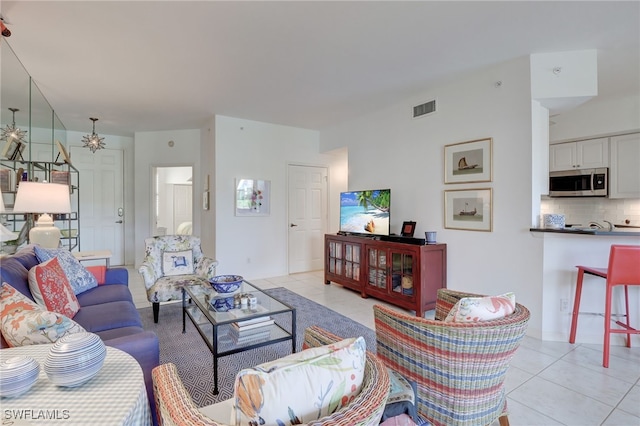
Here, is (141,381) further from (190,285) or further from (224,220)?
(224,220)

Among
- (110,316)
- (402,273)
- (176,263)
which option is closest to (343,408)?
(110,316)

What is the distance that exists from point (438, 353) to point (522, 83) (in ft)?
9.14

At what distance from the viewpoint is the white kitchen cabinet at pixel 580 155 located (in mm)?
4176

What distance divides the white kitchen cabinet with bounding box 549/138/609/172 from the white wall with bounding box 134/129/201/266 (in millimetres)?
5921

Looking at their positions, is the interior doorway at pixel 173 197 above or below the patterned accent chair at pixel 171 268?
above

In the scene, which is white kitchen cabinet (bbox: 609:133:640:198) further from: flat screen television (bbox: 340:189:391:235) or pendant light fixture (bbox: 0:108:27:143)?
pendant light fixture (bbox: 0:108:27:143)

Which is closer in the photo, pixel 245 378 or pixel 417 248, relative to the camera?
pixel 245 378

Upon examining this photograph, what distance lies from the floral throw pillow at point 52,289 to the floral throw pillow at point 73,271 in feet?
0.98

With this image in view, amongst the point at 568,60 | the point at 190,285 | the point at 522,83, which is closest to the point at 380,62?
the point at 522,83

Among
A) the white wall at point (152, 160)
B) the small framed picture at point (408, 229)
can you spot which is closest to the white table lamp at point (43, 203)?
the white wall at point (152, 160)

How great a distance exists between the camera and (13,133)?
2.89 metres

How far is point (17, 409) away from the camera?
93 cm

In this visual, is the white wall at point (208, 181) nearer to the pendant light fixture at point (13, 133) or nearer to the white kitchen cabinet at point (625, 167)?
the pendant light fixture at point (13, 133)

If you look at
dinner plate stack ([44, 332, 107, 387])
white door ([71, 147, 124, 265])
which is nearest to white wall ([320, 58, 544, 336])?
dinner plate stack ([44, 332, 107, 387])
